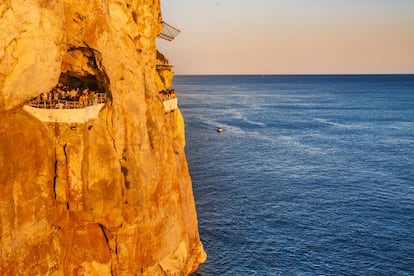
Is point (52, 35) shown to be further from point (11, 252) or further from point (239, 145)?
point (239, 145)

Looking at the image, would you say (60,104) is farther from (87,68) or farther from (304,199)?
(304,199)

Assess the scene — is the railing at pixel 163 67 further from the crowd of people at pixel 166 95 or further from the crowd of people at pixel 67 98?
the crowd of people at pixel 67 98

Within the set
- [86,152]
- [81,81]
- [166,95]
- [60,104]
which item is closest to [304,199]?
[166,95]

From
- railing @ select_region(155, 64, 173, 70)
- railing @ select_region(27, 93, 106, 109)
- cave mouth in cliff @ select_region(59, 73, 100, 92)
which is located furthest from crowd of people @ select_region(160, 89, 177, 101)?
railing @ select_region(27, 93, 106, 109)

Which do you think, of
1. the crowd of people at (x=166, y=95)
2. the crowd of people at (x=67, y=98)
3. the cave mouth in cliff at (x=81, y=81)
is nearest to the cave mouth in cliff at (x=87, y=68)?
the cave mouth in cliff at (x=81, y=81)

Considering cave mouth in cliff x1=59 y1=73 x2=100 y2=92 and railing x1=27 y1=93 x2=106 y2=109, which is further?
cave mouth in cliff x1=59 y1=73 x2=100 y2=92

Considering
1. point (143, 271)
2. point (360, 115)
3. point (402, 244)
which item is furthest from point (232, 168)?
point (360, 115)

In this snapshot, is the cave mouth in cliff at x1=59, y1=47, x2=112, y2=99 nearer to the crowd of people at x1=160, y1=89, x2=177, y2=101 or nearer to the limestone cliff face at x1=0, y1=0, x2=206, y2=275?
the limestone cliff face at x1=0, y1=0, x2=206, y2=275

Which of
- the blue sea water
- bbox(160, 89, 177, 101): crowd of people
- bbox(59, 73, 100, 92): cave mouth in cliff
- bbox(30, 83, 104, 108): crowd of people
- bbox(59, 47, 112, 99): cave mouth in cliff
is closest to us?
bbox(30, 83, 104, 108): crowd of people
